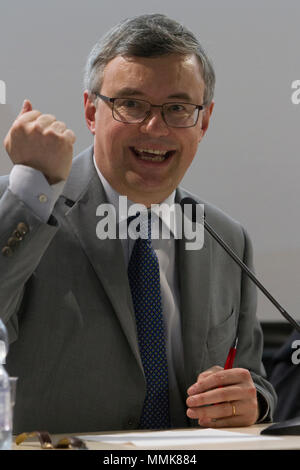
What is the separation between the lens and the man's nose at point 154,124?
190cm

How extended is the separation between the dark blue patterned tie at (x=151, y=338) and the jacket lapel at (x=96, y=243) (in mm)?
36

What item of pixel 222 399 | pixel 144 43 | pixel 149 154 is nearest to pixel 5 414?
pixel 222 399

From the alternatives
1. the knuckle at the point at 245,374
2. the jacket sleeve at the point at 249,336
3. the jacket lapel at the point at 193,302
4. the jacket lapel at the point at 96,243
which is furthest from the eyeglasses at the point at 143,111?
the knuckle at the point at 245,374

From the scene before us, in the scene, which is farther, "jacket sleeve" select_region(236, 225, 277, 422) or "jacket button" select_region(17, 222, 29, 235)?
"jacket sleeve" select_region(236, 225, 277, 422)

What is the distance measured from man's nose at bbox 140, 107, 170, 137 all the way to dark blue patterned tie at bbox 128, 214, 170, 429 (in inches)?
12.7

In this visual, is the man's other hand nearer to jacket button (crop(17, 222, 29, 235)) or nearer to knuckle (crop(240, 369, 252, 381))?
knuckle (crop(240, 369, 252, 381))

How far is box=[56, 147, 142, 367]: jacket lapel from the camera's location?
1.76m

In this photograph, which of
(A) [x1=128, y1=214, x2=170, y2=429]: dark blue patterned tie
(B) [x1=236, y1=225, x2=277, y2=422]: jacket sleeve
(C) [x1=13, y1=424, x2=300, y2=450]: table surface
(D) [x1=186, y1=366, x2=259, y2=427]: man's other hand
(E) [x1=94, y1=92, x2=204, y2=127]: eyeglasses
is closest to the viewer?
(C) [x1=13, y1=424, x2=300, y2=450]: table surface

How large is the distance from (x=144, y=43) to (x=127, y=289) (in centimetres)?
61

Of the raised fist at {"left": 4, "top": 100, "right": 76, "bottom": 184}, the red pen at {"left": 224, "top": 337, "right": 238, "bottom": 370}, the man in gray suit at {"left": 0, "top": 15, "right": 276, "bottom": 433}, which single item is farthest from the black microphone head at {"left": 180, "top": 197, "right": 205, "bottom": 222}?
the raised fist at {"left": 4, "top": 100, "right": 76, "bottom": 184}

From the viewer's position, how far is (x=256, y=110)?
285cm

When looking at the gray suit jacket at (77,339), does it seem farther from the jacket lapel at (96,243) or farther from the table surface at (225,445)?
the table surface at (225,445)

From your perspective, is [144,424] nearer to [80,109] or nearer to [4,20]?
[80,109]

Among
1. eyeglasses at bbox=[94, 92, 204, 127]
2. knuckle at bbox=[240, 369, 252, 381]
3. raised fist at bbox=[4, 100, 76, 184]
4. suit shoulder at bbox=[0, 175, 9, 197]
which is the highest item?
eyeglasses at bbox=[94, 92, 204, 127]
